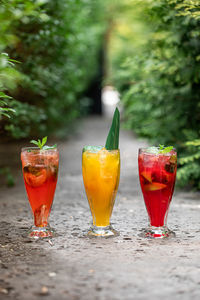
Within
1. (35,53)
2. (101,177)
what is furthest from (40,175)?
(35,53)

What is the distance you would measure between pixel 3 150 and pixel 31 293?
6785 mm

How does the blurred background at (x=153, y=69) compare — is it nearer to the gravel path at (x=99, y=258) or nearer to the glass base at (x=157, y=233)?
the gravel path at (x=99, y=258)

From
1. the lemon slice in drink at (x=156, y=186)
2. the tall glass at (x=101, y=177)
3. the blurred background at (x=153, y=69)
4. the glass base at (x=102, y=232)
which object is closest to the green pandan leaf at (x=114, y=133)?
the tall glass at (x=101, y=177)

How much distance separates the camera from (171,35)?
15.9 ft

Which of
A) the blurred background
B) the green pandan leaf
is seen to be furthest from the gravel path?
the blurred background

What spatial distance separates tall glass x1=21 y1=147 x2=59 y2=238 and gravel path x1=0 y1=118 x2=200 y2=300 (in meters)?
0.27

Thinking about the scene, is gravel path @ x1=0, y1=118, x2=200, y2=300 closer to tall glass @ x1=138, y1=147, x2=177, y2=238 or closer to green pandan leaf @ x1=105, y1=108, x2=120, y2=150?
tall glass @ x1=138, y1=147, x2=177, y2=238

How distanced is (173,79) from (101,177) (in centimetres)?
257

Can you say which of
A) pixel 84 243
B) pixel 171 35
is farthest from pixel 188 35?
pixel 84 243

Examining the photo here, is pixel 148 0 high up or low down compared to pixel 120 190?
up

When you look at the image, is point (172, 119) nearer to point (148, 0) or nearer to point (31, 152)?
point (148, 0)

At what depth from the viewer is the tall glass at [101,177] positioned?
9.73 ft

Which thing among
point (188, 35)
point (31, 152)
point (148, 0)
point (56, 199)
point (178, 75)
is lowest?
point (56, 199)

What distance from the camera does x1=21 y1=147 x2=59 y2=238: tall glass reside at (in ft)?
9.76
